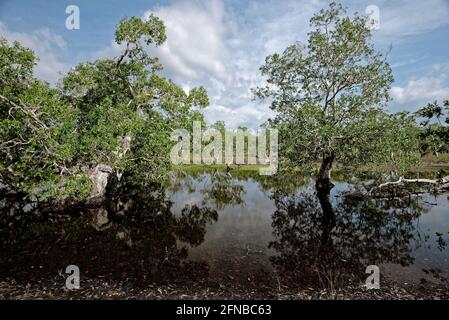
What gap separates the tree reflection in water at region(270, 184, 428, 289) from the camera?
1380 centimetres

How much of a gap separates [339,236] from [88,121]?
1045 inches

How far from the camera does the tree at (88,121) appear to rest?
68.6 feet

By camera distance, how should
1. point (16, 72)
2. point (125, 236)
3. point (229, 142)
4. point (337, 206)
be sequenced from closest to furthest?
point (125, 236)
point (16, 72)
point (337, 206)
point (229, 142)

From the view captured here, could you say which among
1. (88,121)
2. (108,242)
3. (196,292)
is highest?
(88,121)

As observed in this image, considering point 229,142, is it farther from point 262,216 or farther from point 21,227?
point 21,227

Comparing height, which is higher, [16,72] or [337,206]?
[16,72]

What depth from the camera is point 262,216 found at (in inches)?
1003

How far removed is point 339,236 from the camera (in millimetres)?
19312

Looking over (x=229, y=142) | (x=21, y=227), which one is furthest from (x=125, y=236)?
(x=229, y=142)
